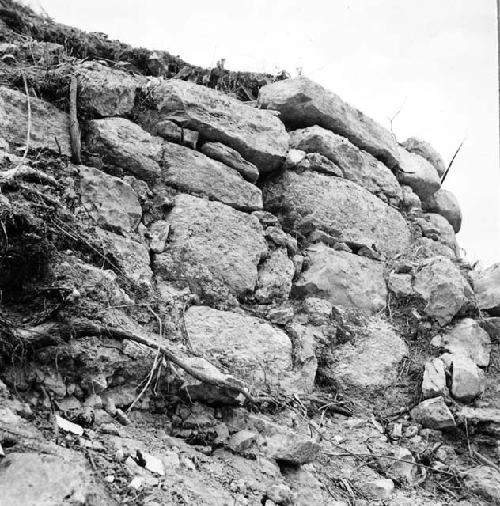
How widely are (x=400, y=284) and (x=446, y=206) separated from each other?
229 cm

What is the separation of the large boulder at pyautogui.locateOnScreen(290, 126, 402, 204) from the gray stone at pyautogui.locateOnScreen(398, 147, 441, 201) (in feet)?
1.37

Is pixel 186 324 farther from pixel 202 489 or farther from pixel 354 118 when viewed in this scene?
pixel 354 118

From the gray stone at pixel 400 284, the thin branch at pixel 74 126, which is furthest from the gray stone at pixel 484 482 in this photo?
the thin branch at pixel 74 126

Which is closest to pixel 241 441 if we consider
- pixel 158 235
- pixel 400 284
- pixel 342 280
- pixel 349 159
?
pixel 158 235

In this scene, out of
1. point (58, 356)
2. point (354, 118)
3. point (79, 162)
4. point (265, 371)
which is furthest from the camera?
point (354, 118)

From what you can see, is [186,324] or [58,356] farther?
[186,324]

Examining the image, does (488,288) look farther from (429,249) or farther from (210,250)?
(210,250)

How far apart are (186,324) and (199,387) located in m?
0.71

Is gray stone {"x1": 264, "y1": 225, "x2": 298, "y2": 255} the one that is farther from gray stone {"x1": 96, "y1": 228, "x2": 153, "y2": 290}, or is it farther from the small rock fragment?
the small rock fragment

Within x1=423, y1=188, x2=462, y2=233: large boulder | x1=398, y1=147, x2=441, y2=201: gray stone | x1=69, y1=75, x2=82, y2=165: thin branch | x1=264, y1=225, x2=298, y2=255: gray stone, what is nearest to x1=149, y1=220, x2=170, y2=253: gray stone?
x1=69, y1=75, x2=82, y2=165: thin branch

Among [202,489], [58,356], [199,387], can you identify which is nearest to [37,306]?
[58,356]

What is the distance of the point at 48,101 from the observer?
3955mm

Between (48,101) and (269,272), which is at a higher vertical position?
(48,101)

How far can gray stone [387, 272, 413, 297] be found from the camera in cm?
450
